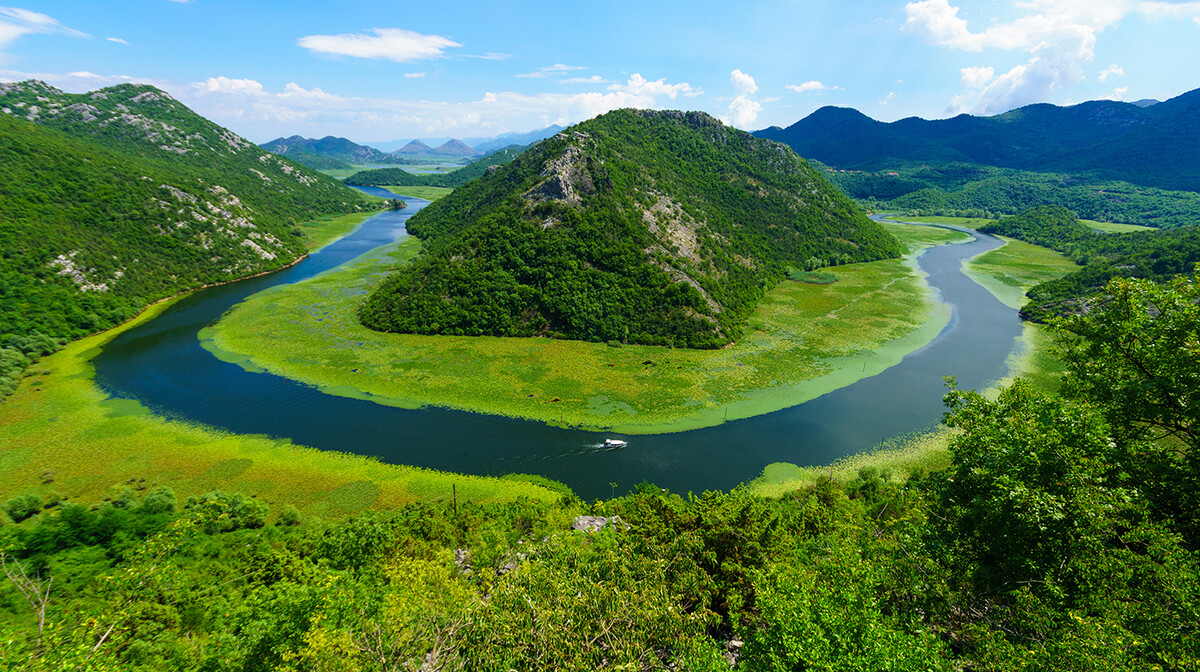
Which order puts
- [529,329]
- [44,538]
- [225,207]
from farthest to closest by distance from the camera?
1. [225,207]
2. [529,329]
3. [44,538]

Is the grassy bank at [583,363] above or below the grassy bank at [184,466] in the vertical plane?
above

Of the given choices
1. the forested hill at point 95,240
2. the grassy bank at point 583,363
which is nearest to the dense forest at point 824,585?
the grassy bank at point 583,363

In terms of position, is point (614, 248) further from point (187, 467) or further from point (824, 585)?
point (824, 585)

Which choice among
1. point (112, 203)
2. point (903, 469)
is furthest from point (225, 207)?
point (903, 469)

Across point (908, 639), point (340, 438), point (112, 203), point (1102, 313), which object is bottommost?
point (340, 438)

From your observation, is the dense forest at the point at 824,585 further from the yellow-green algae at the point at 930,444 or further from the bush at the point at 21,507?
the bush at the point at 21,507

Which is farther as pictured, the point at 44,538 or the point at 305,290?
the point at 305,290

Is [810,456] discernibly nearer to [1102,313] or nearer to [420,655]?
[1102,313]

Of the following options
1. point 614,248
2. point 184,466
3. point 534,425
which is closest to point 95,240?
point 184,466

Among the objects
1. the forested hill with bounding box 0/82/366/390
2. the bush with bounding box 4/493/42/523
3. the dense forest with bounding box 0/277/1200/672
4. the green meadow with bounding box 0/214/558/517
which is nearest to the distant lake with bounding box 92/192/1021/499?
the green meadow with bounding box 0/214/558/517
